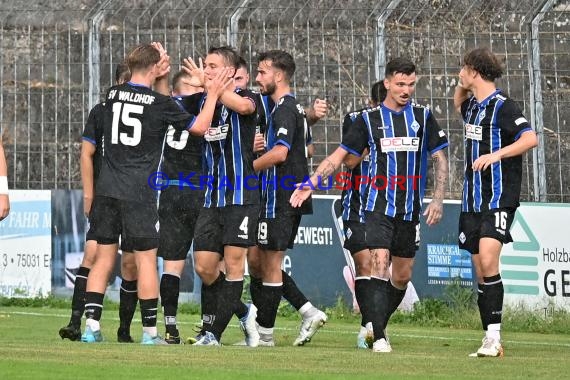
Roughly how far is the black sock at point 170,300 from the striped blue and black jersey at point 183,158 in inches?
30.1

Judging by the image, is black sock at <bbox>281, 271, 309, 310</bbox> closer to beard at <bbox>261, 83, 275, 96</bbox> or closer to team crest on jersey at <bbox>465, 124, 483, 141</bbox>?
beard at <bbox>261, 83, 275, 96</bbox>

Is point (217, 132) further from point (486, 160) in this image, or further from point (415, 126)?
point (486, 160)

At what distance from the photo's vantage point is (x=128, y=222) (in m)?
11.2

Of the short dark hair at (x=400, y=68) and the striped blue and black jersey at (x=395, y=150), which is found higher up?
the short dark hair at (x=400, y=68)

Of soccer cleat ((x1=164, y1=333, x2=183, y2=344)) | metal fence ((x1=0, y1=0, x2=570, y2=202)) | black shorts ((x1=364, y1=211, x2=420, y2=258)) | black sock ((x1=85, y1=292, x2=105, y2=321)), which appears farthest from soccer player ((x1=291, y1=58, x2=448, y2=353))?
metal fence ((x1=0, y1=0, x2=570, y2=202))

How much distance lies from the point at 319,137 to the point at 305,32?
47.6 inches

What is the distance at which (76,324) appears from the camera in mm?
11984

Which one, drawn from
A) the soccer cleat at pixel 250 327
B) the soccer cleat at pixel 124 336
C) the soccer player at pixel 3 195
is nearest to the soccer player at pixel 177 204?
the soccer cleat at pixel 124 336

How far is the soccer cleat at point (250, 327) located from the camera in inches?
454

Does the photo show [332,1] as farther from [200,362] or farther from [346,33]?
[200,362]

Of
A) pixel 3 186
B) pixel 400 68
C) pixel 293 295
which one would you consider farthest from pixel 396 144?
pixel 3 186

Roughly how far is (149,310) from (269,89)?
2.07m

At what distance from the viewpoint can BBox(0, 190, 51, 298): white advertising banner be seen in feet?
58.9

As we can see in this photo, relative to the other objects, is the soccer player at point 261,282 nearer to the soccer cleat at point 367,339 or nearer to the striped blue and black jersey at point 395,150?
the soccer cleat at point 367,339
